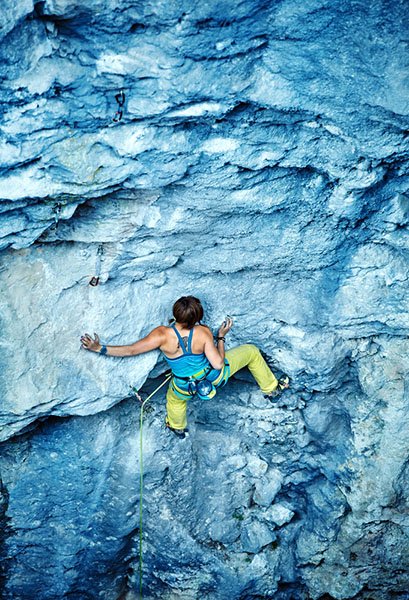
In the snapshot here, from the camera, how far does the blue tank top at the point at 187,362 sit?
16.5 feet

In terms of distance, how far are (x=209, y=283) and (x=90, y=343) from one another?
3.50 ft

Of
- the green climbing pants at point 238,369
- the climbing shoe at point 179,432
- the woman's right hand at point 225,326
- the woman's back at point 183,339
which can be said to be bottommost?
the climbing shoe at point 179,432

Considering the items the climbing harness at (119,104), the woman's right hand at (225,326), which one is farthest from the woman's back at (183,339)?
the climbing harness at (119,104)

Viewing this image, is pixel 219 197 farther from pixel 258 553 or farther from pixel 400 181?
pixel 258 553

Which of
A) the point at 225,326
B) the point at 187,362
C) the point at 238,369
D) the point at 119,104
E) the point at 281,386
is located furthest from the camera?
the point at 281,386

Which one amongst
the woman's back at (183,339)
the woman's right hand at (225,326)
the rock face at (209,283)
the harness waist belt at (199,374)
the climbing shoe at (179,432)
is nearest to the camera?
the rock face at (209,283)

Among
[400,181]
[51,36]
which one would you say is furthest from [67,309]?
[400,181]

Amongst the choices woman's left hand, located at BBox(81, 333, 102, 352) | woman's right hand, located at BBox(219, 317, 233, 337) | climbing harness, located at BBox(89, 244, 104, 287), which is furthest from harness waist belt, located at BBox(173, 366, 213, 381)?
climbing harness, located at BBox(89, 244, 104, 287)

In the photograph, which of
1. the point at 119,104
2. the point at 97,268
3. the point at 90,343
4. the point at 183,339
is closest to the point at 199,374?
the point at 183,339

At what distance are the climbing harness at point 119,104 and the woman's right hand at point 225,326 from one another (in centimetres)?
208

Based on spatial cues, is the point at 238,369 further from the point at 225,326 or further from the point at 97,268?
the point at 97,268

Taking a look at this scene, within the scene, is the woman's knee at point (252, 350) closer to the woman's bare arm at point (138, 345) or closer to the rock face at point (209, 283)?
the rock face at point (209, 283)

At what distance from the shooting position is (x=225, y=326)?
5363mm

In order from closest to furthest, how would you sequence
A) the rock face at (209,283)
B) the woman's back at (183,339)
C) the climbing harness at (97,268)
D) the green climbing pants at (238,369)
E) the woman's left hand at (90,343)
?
1. the rock face at (209,283)
2. the climbing harness at (97,268)
3. the woman's left hand at (90,343)
4. the woman's back at (183,339)
5. the green climbing pants at (238,369)
